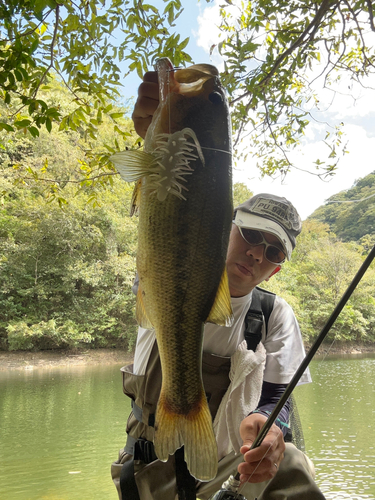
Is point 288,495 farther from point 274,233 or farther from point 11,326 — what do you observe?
point 11,326

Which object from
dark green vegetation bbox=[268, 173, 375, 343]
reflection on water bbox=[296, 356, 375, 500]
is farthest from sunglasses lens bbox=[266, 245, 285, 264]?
reflection on water bbox=[296, 356, 375, 500]

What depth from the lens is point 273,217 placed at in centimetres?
180

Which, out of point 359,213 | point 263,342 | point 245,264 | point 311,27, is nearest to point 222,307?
point 245,264

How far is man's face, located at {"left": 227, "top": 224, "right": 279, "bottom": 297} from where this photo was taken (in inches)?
71.7

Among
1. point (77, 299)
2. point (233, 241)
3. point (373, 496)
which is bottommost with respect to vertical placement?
point (373, 496)

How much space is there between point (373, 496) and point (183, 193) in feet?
23.5

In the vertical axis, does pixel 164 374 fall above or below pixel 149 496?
above

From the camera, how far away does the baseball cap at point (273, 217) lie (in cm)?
178

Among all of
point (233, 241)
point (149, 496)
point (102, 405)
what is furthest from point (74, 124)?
point (102, 405)

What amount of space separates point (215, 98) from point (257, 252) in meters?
0.89

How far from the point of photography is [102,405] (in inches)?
478

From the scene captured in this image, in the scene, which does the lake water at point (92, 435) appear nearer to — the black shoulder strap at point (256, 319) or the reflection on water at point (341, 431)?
the reflection on water at point (341, 431)

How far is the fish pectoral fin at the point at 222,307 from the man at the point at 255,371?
764 millimetres

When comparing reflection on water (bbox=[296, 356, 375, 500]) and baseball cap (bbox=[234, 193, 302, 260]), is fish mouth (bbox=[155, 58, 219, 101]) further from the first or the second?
reflection on water (bbox=[296, 356, 375, 500])
